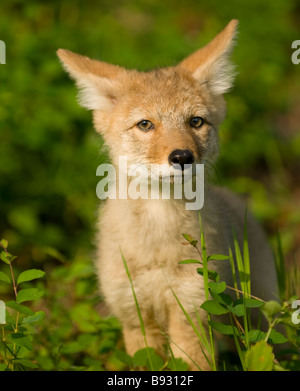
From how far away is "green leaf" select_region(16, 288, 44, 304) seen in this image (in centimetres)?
304

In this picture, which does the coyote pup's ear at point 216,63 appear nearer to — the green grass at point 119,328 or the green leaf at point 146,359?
the green grass at point 119,328

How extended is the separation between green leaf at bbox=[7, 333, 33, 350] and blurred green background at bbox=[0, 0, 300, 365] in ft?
3.97

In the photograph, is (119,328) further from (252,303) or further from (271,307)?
(271,307)

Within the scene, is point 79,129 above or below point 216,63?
above

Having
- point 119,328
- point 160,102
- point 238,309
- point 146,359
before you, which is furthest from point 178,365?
point 160,102

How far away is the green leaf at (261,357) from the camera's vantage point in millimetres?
2715

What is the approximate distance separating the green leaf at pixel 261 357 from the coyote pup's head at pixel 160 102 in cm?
116

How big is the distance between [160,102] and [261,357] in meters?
1.77

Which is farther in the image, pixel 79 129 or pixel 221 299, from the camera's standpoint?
pixel 79 129

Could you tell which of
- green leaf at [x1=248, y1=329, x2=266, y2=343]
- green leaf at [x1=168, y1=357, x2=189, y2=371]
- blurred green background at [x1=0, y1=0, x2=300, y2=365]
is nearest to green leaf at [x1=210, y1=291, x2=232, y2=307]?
green leaf at [x1=248, y1=329, x2=266, y2=343]

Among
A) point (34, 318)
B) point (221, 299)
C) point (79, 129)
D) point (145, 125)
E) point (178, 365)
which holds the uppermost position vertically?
point (79, 129)

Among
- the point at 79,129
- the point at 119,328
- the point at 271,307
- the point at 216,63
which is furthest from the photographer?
the point at 79,129

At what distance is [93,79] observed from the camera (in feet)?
12.3
